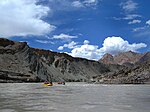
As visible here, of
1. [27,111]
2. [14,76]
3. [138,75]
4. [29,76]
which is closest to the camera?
[27,111]

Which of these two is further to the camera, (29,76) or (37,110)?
(29,76)

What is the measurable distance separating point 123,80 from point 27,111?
440ft

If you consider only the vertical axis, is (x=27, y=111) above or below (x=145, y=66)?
below

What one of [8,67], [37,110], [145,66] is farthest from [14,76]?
[37,110]

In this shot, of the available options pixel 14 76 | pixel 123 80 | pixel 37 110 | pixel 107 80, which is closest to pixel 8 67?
pixel 14 76

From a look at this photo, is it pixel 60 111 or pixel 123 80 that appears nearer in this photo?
pixel 60 111

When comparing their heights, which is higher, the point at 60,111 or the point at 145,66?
the point at 145,66

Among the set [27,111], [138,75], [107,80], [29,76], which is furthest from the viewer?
[29,76]

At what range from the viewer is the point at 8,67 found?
189250 mm

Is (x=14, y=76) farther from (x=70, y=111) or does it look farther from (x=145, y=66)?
(x=70, y=111)

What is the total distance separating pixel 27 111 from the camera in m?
23.5

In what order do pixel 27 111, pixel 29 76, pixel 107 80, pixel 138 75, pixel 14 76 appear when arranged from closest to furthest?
pixel 27 111 → pixel 138 75 → pixel 107 80 → pixel 14 76 → pixel 29 76

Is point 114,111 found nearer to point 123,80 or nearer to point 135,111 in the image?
point 135,111

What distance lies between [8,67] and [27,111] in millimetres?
171308
